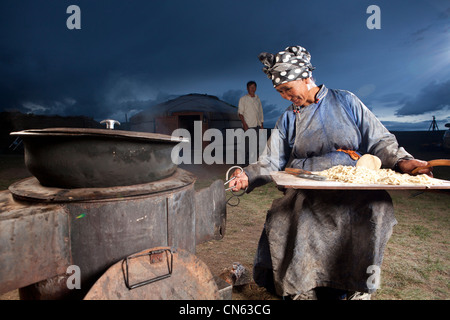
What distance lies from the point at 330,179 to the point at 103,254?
56.4 inches

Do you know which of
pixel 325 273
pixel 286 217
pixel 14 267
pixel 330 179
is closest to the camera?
pixel 14 267

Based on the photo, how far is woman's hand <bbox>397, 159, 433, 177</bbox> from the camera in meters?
1.73

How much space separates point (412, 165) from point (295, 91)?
1.00 metres

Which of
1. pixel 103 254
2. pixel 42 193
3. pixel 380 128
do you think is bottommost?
pixel 103 254

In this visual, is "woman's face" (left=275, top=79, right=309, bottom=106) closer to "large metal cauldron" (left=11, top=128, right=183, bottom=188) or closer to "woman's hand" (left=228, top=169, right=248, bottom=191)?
"woman's hand" (left=228, top=169, right=248, bottom=191)

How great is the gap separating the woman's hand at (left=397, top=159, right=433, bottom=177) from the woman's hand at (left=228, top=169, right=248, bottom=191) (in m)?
1.15

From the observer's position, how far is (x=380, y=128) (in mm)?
2143

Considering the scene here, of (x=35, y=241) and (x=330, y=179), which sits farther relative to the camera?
(x=330, y=179)

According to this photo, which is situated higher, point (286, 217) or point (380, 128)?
point (380, 128)

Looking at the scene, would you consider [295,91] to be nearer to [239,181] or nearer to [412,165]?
[239,181]

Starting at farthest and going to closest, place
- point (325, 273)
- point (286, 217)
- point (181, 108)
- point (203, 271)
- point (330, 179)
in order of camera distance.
Result: point (181, 108), point (286, 217), point (325, 273), point (330, 179), point (203, 271)

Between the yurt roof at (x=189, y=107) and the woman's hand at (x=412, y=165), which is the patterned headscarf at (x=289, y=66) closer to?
the woman's hand at (x=412, y=165)
